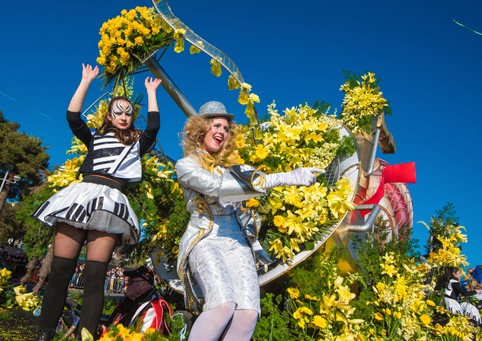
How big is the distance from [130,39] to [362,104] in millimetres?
3106

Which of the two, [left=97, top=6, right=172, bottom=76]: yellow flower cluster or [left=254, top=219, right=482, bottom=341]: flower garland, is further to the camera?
[left=254, top=219, right=482, bottom=341]: flower garland

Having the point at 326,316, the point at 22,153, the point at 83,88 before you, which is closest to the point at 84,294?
the point at 83,88

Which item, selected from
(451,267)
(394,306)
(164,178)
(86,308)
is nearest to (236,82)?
(164,178)

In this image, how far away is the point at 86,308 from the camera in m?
2.04

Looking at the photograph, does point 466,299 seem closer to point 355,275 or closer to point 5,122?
point 355,275

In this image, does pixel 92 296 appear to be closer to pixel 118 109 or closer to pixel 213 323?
pixel 213 323

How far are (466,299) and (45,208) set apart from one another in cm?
648

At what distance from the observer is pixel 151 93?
2.61m

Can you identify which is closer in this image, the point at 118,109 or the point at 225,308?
the point at 225,308

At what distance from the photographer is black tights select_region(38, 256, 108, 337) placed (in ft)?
6.70

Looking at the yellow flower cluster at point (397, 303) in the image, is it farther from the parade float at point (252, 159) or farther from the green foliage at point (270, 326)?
the green foliage at point (270, 326)

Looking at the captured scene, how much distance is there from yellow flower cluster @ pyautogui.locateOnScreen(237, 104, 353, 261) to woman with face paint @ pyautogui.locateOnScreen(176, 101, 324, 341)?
59 cm

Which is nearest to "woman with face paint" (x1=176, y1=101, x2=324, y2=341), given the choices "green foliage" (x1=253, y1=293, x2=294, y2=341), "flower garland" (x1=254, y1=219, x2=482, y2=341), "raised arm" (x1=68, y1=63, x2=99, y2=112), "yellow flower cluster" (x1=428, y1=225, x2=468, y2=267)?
"raised arm" (x1=68, y1=63, x2=99, y2=112)

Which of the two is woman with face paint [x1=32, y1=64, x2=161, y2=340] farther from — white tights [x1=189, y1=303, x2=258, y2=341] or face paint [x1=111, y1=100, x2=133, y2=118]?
white tights [x1=189, y1=303, x2=258, y2=341]
